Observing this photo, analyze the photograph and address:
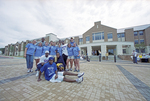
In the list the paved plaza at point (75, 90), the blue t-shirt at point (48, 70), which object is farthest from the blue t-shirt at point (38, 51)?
the blue t-shirt at point (48, 70)

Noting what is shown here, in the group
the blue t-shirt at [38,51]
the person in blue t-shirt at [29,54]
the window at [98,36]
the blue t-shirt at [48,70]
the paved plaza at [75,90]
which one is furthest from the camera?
the window at [98,36]

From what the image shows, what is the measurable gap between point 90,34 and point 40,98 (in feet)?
84.8

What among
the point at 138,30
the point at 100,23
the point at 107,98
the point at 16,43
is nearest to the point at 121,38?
the point at 138,30

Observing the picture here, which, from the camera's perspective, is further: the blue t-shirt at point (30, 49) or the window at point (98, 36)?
→ the window at point (98, 36)

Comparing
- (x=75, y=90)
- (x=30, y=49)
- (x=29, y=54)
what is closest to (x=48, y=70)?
(x=75, y=90)

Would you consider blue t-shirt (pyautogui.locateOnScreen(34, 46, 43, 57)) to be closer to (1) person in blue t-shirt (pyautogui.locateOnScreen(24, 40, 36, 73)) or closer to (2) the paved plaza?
(1) person in blue t-shirt (pyautogui.locateOnScreen(24, 40, 36, 73))

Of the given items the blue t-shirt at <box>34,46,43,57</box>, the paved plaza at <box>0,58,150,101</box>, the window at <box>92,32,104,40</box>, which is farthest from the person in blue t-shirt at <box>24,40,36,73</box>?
the window at <box>92,32,104,40</box>

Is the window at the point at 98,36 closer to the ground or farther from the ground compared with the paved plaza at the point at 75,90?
farther from the ground

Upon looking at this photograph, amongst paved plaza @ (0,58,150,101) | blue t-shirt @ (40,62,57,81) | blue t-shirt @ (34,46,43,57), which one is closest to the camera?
paved plaza @ (0,58,150,101)

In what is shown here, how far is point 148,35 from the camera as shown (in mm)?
22859

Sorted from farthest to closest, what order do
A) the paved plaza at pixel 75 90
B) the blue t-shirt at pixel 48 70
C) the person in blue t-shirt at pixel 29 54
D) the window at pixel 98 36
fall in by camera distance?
the window at pixel 98 36 < the person in blue t-shirt at pixel 29 54 < the blue t-shirt at pixel 48 70 < the paved plaza at pixel 75 90

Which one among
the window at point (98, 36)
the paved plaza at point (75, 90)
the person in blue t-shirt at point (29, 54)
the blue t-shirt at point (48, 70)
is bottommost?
the paved plaza at point (75, 90)

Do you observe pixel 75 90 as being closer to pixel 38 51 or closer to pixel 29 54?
pixel 38 51

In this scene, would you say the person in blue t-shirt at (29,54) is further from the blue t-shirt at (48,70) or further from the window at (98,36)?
the window at (98,36)
